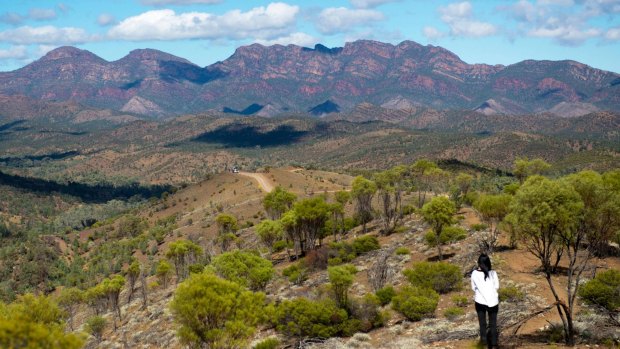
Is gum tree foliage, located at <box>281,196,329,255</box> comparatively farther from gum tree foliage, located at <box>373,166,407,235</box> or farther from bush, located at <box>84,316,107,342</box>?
bush, located at <box>84,316,107,342</box>

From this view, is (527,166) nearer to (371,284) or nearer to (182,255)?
(371,284)

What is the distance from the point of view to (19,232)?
→ 134 m

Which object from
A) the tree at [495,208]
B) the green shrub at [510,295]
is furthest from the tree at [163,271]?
the green shrub at [510,295]

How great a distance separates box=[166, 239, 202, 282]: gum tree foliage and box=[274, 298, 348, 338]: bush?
3114cm

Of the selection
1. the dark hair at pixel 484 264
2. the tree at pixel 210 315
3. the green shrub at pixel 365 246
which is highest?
the dark hair at pixel 484 264

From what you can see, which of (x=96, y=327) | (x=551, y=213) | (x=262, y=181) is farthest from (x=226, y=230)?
(x=551, y=213)

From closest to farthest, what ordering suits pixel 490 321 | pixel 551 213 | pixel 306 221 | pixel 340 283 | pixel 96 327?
pixel 490 321 → pixel 551 213 → pixel 340 283 → pixel 96 327 → pixel 306 221

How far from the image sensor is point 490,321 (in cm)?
1520

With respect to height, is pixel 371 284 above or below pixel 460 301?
below

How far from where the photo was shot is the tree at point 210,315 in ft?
68.1

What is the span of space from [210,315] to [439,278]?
17445 millimetres

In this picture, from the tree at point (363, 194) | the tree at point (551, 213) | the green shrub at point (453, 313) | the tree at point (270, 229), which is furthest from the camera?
the tree at point (363, 194)

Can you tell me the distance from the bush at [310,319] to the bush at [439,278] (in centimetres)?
661

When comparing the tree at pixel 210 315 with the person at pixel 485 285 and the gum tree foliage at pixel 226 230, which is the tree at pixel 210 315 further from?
the gum tree foliage at pixel 226 230
